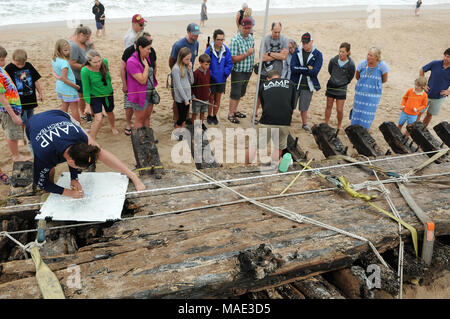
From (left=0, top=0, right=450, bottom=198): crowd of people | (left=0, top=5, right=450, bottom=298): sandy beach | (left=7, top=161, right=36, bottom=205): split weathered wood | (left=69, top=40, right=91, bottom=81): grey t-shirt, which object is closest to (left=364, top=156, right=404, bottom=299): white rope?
(left=0, top=5, right=450, bottom=298): sandy beach

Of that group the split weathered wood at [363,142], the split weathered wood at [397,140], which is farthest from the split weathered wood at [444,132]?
the split weathered wood at [363,142]

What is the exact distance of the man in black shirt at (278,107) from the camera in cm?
469

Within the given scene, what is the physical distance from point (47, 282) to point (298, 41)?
13684 millimetres

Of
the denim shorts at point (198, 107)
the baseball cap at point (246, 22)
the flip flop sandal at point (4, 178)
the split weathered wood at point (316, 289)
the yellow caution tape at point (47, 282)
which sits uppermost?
the baseball cap at point (246, 22)

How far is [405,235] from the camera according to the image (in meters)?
2.84

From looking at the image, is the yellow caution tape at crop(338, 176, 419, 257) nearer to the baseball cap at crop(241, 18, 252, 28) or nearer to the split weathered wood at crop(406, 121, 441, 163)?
the split weathered wood at crop(406, 121, 441, 163)

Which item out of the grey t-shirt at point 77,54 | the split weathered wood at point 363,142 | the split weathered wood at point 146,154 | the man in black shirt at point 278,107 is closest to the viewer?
the split weathered wood at point 146,154

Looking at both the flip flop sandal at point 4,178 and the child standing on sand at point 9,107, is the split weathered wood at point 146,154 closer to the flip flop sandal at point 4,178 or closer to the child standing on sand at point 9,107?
the child standing on sand at point 9,107

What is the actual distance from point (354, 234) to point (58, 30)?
52.5ft

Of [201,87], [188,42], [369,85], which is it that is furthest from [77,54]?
[369,85]

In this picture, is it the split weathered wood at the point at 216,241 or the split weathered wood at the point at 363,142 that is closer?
the split weathered wood at the point at 216,241

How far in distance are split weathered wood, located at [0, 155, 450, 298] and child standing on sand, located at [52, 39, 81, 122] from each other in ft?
11.7

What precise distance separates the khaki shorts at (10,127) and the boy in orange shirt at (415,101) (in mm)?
6794

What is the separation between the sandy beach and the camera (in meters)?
6.87
